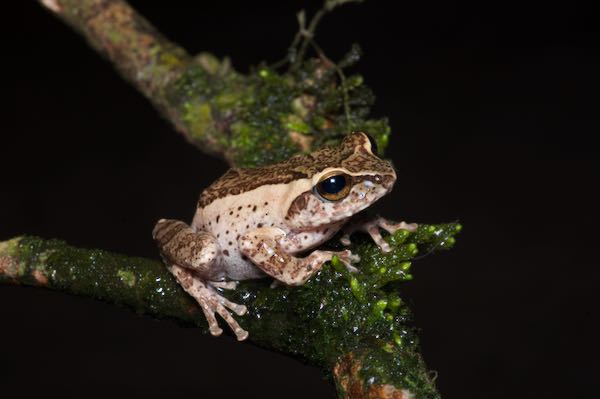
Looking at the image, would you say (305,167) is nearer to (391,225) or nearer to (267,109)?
(391,225)

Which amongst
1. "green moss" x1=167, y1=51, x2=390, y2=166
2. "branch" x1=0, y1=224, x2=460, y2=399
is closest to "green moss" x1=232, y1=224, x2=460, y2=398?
"branch" x1=0, y1=224, x2=460, y2=399

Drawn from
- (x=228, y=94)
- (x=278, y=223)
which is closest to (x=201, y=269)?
(x=278, y=223)

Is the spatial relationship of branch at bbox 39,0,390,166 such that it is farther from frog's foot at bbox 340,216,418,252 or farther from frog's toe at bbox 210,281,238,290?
frog's toe at bbox 210,281,238,290

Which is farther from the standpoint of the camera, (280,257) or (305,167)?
(305,167)

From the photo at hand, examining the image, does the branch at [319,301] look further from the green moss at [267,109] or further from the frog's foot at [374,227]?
the green moss at [267,109]

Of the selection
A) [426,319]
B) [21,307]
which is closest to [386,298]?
[426,319]

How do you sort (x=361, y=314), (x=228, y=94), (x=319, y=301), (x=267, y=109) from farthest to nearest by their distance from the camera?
(x=228, y=94), (x=267, y=109), (x=319, y=301), (x=361, y=314)

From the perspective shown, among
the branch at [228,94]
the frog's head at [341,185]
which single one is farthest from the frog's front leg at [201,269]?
the branch at [228,94]
